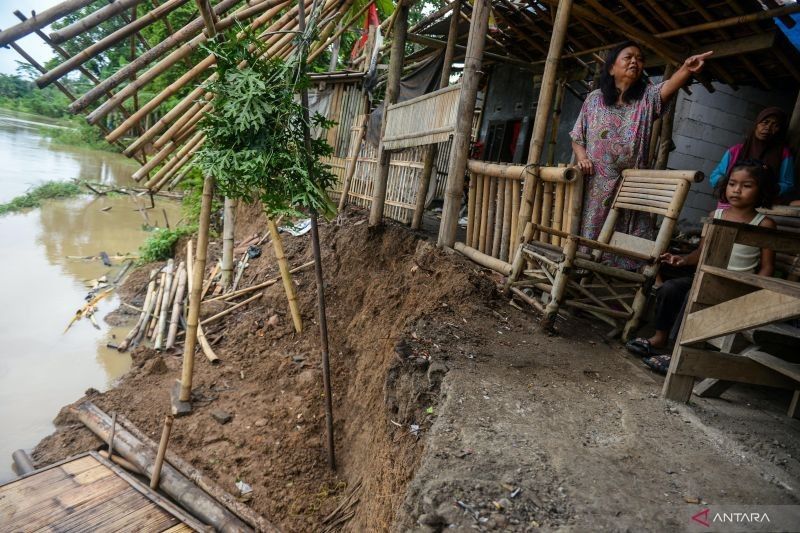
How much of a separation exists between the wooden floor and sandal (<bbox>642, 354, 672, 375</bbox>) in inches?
131

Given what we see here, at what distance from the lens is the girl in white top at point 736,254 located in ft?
9.36

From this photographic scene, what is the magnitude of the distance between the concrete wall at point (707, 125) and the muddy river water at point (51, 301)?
8892mm

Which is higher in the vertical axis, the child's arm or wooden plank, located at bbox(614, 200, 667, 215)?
wooden plank, located at bbox(614, 200, 667, 215)

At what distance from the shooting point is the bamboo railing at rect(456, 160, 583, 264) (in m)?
3.64

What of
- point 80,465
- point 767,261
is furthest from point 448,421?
point 80,465

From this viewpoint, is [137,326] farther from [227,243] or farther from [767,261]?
[767,261]

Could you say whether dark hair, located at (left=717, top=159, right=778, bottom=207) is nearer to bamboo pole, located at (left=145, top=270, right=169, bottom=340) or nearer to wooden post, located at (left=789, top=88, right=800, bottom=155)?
wooden post, located at (left=789, top=88, right=800, bottom=155)

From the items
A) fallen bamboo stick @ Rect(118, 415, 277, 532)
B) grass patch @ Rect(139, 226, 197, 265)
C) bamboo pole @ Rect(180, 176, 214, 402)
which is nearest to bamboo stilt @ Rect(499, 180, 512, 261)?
bamboo pole @ Rect(180, 176, 214, 402)

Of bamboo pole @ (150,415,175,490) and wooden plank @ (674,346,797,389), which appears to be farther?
bamboo pole @ (150,415,175,490)

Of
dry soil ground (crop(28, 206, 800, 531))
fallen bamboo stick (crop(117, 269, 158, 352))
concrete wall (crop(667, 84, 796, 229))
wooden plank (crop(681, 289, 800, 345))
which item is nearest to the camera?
dry soil ground (crop(28, 206, 800, 531))

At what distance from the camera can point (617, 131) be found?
3.49 metres

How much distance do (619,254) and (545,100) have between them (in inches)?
62.0

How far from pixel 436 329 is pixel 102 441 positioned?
3.64 m

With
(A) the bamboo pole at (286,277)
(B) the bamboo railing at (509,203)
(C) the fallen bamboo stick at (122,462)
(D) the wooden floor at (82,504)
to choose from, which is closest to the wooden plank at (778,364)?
(B) the bamboo railing at (509,203)
